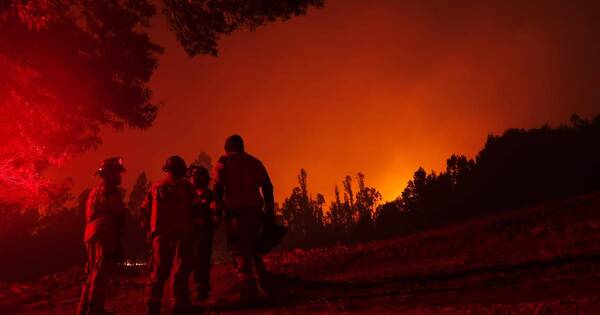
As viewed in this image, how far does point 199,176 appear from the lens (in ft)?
20.7

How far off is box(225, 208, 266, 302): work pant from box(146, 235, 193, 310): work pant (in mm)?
564

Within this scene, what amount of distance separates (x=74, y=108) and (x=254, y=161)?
11686 millimetres

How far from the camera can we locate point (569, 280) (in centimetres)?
458

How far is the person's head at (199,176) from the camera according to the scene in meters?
6.30

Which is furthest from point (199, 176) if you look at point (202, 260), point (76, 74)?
point (76, 74)

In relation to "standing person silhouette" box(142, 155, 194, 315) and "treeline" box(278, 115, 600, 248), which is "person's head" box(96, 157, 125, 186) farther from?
"treeline" box(278, 115, 600, 248)

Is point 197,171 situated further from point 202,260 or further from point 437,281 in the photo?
point 437,281

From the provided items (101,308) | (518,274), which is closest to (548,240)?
(518,274)

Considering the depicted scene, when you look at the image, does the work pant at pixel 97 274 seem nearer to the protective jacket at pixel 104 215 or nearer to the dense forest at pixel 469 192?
the protective jacket at pixel 104 215

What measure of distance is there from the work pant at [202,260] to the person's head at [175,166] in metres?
0.85

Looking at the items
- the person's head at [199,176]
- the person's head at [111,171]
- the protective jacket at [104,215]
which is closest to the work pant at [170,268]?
the protective jacket at [104,215]

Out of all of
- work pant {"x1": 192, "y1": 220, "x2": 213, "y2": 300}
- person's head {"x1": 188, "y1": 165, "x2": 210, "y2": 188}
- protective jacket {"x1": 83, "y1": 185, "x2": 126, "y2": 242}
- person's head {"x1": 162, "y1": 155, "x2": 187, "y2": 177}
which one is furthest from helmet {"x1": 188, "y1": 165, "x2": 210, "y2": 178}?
protective jacket {"x1": 83, "y1": 185, "x2": 126, "y2": 242}

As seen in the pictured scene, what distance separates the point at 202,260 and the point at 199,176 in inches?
54.3

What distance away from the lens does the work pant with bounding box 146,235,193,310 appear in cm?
443
